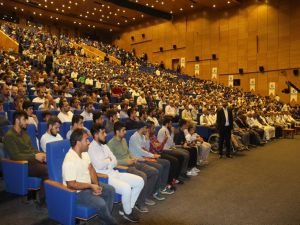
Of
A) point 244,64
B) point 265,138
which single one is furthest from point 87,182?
point 244,64

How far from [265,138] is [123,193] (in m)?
7.49

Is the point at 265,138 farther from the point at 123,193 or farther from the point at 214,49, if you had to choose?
the point at 214,49

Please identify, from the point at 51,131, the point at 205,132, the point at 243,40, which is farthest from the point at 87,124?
the point at 243,40

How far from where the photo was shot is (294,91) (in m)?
17.0

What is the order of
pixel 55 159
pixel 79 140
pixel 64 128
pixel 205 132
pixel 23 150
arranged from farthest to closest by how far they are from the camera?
pixel 205 132 → pixel 64 128 → pixel 23 150 → pixel 55 159 → pixel 79 140

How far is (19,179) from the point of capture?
3.45 metres

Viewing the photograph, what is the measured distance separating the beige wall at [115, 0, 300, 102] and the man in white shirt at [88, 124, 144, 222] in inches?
638

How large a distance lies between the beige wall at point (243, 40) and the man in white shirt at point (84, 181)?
16730 mm

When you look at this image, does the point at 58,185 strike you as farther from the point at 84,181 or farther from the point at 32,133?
→ the point at 32,133

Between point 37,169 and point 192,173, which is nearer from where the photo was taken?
point 37,169

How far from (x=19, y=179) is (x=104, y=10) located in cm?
2121

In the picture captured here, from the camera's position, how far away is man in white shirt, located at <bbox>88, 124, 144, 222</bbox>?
3.20 meters

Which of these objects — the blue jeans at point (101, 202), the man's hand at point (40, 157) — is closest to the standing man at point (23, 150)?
the man's hand at point (40, 157)

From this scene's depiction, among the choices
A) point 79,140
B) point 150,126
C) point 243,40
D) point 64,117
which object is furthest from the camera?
point 243,40
